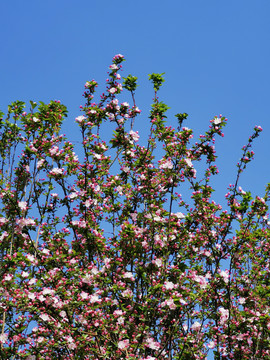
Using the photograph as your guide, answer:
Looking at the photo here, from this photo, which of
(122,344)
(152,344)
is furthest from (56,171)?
(152,344)

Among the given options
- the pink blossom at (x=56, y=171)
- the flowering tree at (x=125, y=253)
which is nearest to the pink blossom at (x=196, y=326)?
the flowering tree at (x=125, y=253)

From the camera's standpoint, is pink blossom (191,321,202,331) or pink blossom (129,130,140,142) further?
pink blossom (129,130,140,142)

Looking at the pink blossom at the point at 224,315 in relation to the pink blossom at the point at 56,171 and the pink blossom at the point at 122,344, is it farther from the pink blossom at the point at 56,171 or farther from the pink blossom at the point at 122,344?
the pink blossom at the point at 56,171

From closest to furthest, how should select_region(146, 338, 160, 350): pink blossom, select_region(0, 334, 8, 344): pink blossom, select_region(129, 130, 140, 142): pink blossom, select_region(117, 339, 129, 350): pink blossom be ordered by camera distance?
1. select_region(117, 339, 129, 350): pink blossom
2. select_region(146, 338, 160, 350): pink blossom
3. select_region(0, 334, 8, 344): pink blossom
4. select_region(129, 130, 140, 142): pink blossom

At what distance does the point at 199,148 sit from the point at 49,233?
3.14 metres

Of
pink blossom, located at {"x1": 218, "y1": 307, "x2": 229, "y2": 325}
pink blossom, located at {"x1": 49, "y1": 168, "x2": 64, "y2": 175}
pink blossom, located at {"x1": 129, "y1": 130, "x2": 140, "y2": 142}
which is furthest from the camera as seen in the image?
pink blossom, located at {"x1": 129, "y1": 130, "x2": 140, "y2": 142}

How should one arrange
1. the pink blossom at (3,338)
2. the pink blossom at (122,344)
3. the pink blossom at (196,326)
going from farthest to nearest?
the pink blossom at (196,326), the pink blossom at (3,338), the pink blossom at (122,344)

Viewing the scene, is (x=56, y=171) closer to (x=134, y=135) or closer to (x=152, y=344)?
(x=134, y=135)

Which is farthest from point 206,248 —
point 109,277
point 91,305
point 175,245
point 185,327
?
point 91,305

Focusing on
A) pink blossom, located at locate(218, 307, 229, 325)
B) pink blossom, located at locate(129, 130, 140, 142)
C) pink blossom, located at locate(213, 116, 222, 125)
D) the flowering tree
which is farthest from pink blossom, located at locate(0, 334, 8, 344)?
pink blossom, located at locate(213, 116, 222, 125)

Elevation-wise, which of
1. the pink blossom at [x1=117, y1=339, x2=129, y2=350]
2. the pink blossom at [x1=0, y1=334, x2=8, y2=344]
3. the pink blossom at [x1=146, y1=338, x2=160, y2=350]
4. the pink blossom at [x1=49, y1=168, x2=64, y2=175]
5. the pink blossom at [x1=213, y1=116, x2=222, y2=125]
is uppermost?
the pink blossom at [x1=213, y1=116, x2=222, y2=125]

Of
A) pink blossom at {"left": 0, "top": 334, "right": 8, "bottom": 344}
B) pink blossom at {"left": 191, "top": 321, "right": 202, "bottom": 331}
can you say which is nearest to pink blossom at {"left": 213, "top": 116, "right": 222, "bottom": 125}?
pink blossom at {"left": 191, "top": 321, "right": 202, "bottom": 331}

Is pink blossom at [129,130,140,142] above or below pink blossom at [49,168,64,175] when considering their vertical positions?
above

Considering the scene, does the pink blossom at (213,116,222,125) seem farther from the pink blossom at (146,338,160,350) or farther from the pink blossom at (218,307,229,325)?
the pink blossom at (146,338,160,350)
